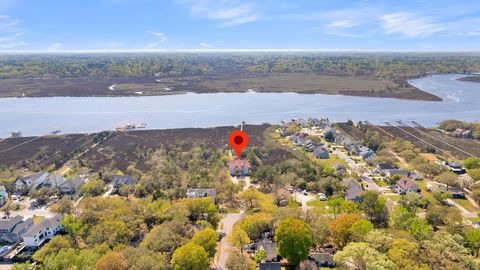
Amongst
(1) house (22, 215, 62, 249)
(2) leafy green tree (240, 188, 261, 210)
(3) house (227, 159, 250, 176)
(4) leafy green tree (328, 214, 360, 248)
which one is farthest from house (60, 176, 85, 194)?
(4) leafy green tree (328, 214, 360, 248)

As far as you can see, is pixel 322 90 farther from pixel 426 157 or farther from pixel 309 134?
pixel 426 157

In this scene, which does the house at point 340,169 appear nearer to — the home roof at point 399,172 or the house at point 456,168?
the home roof at point 399,172

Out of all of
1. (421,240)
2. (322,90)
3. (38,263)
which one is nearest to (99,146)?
(38,263)

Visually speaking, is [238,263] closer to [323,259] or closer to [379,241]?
[323,259]

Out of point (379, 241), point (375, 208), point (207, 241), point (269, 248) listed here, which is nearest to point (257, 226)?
point (269, 248)

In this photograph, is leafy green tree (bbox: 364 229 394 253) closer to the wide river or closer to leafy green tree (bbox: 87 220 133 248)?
leafy green tree (bbox: 87 220 133 248)

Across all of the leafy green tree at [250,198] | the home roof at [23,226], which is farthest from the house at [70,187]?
the leafy green tree at [250,198]
